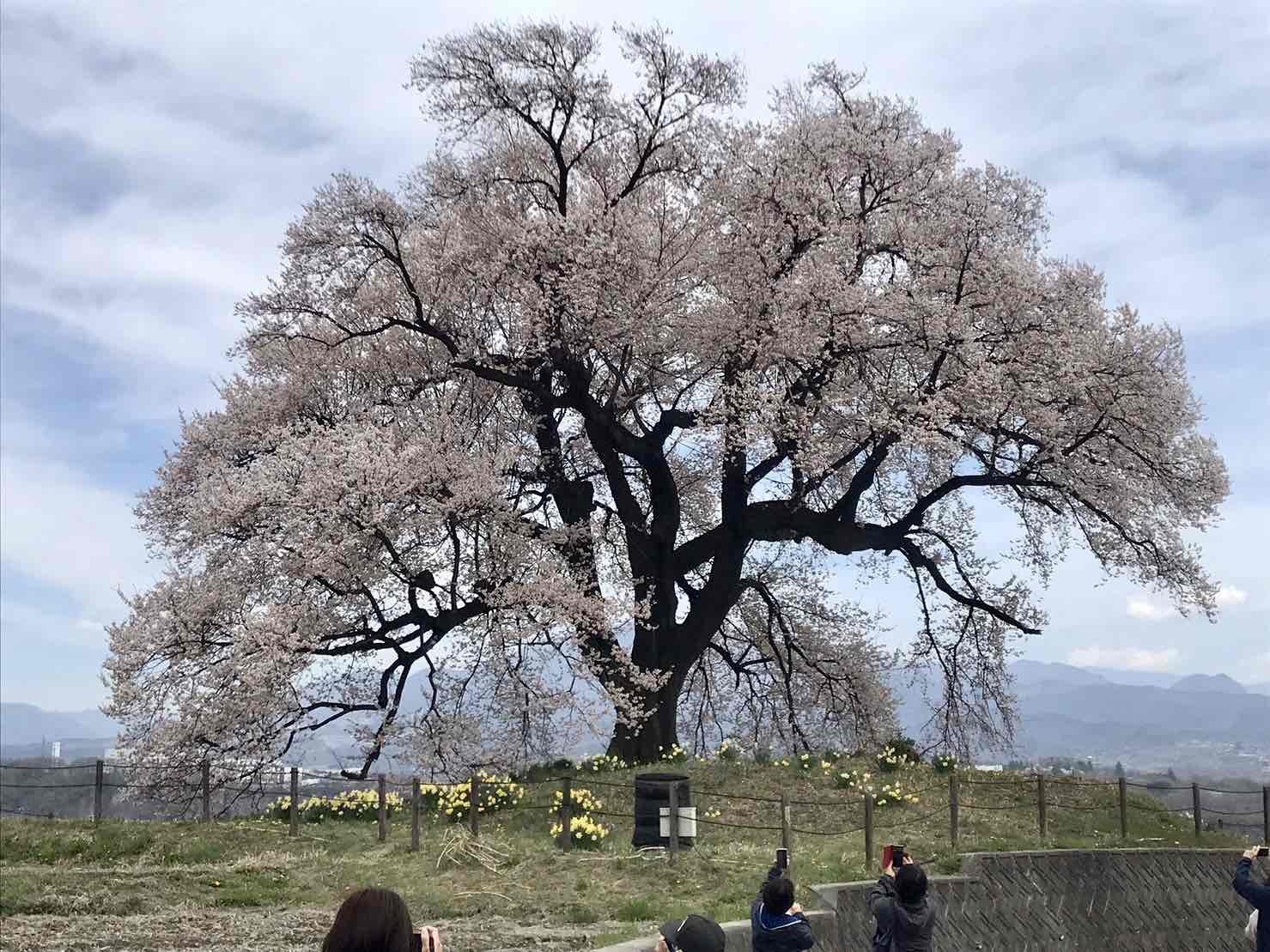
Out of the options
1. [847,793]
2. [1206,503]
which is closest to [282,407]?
[847,793]

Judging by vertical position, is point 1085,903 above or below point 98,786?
below

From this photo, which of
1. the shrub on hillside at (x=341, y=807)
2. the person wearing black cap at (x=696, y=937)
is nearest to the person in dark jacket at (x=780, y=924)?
the person wearing black cap at (x=696, y=937)

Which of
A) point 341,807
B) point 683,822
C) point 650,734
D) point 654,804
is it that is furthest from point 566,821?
point 650,734

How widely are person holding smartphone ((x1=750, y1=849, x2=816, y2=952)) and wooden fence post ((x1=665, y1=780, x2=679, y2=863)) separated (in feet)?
23.5

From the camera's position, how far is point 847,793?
18.1 m

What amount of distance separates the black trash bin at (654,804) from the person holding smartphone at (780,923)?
732 centimetres

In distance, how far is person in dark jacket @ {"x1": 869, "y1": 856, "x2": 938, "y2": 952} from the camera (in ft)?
26.7

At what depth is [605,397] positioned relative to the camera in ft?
74.0

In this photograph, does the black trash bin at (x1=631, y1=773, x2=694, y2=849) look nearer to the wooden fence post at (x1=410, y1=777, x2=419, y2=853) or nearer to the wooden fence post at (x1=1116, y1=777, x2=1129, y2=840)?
the wooden fence post at (x1=410, y1=777, x2=419, y2=853)

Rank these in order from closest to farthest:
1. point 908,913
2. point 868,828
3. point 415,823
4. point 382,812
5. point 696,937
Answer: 1. point 696,937
2. point 908,913
3. point 868,828
4. point 415,823
5. point 382,812

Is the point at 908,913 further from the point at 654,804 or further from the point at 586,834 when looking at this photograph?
the point at 586,834

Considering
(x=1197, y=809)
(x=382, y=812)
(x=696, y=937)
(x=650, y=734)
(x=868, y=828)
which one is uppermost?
(x=696, y=937)

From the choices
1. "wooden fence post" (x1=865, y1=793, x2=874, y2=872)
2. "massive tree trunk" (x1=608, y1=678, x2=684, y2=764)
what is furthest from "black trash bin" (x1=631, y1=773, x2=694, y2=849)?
"massive tree trunk" (x1=608, y1=678, x2=684, y2=764)

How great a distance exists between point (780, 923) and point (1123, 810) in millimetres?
13140
